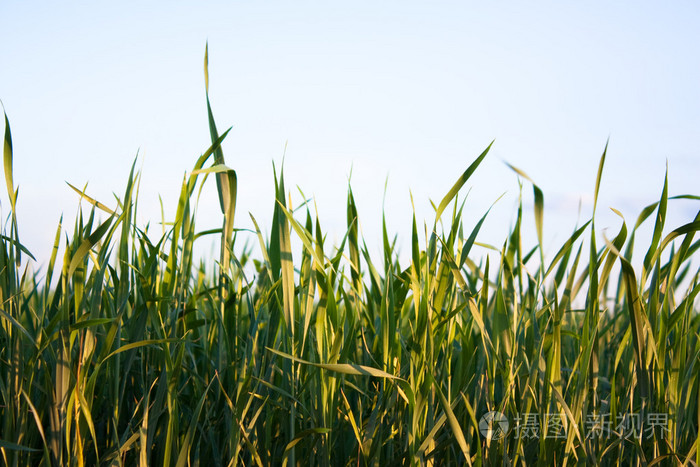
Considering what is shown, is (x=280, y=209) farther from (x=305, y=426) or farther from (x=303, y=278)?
(x=305, y=426)

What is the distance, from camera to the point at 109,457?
934mm

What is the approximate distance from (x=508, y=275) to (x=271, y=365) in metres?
0.51

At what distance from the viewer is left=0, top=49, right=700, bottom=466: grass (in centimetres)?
92

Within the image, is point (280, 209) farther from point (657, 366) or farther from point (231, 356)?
point (657, 366)

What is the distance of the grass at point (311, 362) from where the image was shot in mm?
920

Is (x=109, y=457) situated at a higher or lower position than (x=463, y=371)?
lower

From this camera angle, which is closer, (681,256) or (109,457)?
(109,457)

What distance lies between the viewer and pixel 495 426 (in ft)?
3.35

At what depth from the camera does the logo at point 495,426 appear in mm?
1009

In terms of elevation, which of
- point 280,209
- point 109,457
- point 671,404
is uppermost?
point 280,209

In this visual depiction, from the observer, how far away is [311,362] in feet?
2.86

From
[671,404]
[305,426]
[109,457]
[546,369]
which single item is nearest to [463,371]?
[546,369]

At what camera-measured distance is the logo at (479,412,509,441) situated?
101 cm

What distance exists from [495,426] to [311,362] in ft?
1.28
